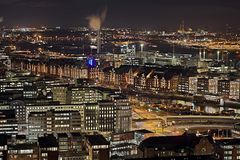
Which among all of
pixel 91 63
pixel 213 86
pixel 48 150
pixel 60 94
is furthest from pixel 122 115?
pixel 91 63

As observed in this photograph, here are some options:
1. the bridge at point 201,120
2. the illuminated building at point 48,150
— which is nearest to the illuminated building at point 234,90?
the bridge at point 201,120

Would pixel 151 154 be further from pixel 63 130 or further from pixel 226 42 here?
pixel 226 42

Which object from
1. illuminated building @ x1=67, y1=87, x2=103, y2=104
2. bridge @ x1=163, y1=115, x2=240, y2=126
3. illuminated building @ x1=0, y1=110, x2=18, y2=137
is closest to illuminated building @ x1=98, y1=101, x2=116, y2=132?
bridge @ x1=163, y1=115, x2=240, y2=126

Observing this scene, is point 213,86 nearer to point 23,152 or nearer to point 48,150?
point 48,150

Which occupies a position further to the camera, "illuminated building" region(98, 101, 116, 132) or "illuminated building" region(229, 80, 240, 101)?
"illuminated building" region(229, 80, 240, 101)

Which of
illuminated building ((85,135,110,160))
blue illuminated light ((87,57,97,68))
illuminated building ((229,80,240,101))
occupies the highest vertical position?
blue illuminated light ((87,57,97,68))

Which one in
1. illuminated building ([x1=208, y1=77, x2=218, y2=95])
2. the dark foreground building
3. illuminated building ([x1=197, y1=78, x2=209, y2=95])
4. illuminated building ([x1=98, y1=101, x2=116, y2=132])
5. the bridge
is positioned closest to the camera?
the dark foreground building

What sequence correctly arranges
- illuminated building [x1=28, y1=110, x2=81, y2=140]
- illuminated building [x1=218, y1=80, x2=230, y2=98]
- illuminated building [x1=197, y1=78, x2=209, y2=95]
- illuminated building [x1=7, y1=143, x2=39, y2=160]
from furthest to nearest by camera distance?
1. illuminated building [x1=197, y1=78, x2=209, y2=95]
2. illuminated building [x1=218, y1=80, x2=230, y2=98]
3. illuminated building [x1=28, y1=110, x2=81, y2=140]
4. illuminated building [x1=7, y1=143, x2=39, y2=160]

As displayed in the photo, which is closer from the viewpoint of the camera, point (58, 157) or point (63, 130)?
point (58, 157)

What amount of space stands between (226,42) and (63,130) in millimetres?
25201

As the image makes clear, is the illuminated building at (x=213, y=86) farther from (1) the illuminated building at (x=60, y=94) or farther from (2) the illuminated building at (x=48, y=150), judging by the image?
(2) the illuminated building at (x=48, y=150)

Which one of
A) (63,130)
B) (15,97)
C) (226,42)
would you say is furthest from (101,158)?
(226,42)

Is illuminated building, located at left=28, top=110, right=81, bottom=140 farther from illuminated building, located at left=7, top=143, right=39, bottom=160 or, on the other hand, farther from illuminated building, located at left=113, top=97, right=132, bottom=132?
illuminated building, located at left=7, top=143, right=39, bottom=160

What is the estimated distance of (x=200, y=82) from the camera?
19.8 metres
